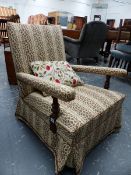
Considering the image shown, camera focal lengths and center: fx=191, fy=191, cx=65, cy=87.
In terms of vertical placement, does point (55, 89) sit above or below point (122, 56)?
above

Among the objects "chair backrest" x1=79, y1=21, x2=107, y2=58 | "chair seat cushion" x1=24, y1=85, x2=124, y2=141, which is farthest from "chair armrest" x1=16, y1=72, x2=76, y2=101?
"chair backrest" x1=79, y1=21, x2=107, y2=58

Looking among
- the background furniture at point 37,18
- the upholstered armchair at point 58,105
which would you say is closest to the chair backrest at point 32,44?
the upholstered armchair at point 58,105

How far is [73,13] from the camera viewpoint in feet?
27.6

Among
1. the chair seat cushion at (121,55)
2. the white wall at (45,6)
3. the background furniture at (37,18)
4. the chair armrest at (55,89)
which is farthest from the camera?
the white wall at (45,6)

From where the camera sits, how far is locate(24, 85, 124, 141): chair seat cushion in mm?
1069

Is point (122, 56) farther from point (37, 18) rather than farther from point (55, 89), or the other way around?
point (37, 18)

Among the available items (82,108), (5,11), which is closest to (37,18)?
(5,11)

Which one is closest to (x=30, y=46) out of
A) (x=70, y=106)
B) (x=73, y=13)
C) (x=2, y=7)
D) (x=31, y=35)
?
(x=31, y=35)

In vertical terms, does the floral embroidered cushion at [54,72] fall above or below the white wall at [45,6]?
below

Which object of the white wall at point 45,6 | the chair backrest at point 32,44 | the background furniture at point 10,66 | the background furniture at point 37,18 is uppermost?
the white wall at point 45,6

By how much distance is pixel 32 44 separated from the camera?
1490mm

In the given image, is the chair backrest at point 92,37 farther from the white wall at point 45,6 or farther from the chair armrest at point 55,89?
the white wall at point 45,6

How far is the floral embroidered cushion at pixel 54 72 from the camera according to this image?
1.45 meters

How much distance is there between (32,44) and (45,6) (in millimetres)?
6919
